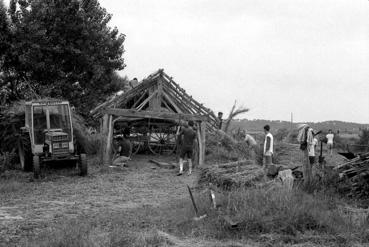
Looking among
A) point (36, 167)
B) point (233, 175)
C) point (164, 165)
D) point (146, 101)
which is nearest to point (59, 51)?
point (146, 101)

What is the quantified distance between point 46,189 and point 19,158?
531 cm

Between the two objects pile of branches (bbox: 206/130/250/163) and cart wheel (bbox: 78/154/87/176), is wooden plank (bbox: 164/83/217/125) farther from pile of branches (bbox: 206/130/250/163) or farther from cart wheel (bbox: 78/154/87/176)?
cart wheel (bbox: 78/154/87/176)

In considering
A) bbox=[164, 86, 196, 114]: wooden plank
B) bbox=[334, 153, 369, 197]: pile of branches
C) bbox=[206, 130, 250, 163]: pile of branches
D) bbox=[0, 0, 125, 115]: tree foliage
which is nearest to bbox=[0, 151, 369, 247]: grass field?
bbox=[334, 153, 369, 197]: pile of branches

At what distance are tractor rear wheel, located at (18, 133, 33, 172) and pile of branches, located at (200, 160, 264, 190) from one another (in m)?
7.44

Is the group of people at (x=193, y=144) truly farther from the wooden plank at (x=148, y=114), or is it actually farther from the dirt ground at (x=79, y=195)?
the wooden plank at (x=148, y=114)

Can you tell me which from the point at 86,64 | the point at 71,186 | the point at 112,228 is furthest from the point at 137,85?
the point at 112,228

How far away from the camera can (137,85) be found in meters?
21.4

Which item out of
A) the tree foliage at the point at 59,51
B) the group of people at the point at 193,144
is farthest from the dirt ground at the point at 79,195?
the tree foliage at the point at 59,51

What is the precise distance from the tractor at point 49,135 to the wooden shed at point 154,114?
254 cm

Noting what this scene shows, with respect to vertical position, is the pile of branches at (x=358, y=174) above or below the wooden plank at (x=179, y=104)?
below

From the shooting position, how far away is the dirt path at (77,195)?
1002cm

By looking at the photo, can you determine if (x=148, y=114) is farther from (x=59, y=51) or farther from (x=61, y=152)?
(x=59, y=51)

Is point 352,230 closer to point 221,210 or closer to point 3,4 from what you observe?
point 221,210

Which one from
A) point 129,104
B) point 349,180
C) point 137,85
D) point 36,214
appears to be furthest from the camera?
point 129,104
